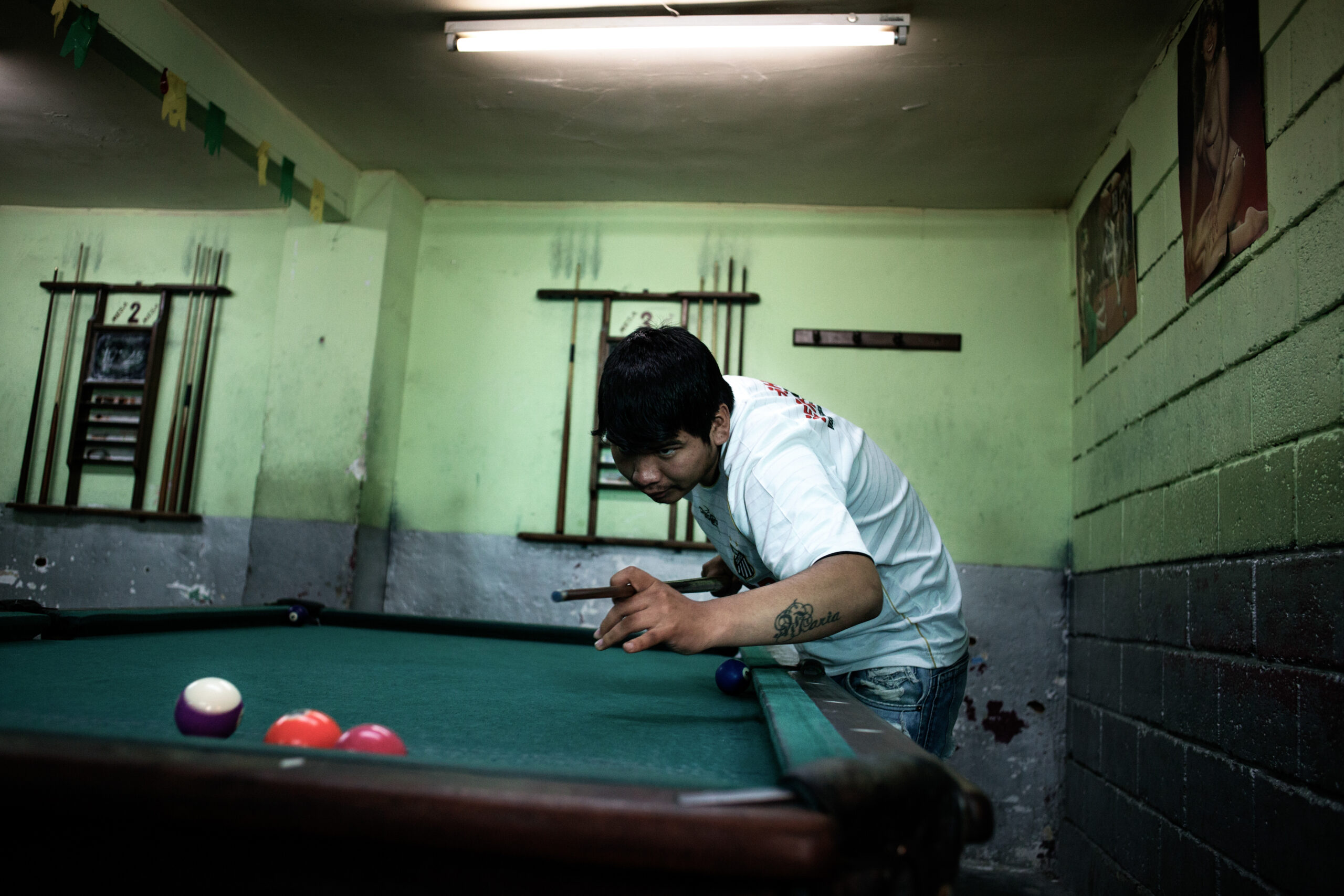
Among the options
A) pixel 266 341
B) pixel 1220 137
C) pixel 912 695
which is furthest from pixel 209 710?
pixel 266 341

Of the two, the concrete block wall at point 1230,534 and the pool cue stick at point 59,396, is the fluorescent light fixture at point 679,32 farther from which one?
the pool cue stick at point 59,396

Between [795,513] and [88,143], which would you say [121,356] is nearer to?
[88,143]

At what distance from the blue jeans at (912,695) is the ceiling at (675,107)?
2146mm

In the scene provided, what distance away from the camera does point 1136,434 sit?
3.16 meters

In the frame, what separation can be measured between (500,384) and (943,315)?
2181 millimetres

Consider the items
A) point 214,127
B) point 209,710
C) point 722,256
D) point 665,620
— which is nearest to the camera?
point 209,710

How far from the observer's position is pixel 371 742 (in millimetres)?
935

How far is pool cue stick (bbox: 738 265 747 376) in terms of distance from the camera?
4242 millimetres

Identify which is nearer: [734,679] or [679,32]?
[734,679]

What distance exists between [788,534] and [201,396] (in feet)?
13.4

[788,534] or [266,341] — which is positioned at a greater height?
[266,341]

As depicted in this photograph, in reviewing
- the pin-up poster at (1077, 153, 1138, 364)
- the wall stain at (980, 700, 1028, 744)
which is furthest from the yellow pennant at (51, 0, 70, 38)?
the wall stain at (980, 700, 1028, 744)

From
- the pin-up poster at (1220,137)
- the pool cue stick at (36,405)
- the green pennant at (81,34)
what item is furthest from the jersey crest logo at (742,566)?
the pool cue stick at (36,405)

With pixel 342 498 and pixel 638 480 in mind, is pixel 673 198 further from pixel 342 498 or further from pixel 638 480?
pixel 638 480
